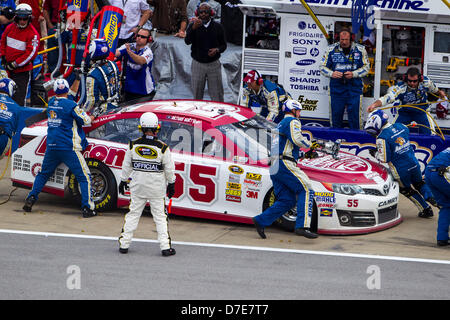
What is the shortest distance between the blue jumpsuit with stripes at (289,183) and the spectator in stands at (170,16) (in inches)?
270

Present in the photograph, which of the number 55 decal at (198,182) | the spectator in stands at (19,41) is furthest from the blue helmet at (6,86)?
the number 55 decal at (198,182)

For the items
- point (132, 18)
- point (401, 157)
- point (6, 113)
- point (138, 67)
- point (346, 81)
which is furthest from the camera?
point (132, 18)

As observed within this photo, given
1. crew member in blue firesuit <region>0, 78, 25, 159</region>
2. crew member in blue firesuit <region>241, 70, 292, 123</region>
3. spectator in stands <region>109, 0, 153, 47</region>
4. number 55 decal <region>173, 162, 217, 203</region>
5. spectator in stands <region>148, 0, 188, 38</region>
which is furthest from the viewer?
spectator in stands <region>148, 0, 188, 38</region>

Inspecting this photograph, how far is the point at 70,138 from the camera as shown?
1107 cm

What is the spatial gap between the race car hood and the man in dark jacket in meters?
4.31

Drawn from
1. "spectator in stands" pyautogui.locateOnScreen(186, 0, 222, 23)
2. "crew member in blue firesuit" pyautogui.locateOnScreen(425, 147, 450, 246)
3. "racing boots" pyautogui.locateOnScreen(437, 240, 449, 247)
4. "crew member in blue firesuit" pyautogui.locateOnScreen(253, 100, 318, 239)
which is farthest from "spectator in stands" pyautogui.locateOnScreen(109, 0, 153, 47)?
"racing boots" pyautogui.locateOnScreen(437, 240, 449, 247)

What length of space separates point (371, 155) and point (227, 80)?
4.94 metres

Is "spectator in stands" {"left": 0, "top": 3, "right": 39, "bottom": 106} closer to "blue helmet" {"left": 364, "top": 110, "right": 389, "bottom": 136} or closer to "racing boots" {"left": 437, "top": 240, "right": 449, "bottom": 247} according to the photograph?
"blue helmet" {"left": 364, "top": 110, "right": 389, "bottom": 136}

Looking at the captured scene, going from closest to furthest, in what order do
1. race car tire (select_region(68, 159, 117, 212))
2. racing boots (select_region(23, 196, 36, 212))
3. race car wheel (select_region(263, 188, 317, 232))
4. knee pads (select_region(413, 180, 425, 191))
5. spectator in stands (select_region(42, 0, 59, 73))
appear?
race car wheel (select_region(263, 188, 317, 232))
race car tire (select_region(68, 159, 117, 212))
racing boots (select_region(23, 196, 36, 212))
knee pads (select_region(413, 180, 425, 191))
spectator in stands (select_region(42, 0, 59, 73))

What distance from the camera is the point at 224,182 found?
35.0ft

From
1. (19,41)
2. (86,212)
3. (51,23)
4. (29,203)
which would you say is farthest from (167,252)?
(51,23)

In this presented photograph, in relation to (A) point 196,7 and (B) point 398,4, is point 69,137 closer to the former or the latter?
(B) point 398,4

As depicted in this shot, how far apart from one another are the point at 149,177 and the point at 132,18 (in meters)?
6.97

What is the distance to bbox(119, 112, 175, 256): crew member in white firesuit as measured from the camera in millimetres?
9430
